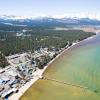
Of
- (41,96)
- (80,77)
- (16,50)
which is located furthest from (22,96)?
(16,50)

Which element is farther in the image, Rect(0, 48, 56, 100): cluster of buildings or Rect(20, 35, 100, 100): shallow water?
Rect(0, 48, 56, 100): cluster of buildings

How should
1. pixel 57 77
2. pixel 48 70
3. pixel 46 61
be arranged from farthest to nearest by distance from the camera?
pixel 46 61 → pixel 48 70 → pixel 57 77

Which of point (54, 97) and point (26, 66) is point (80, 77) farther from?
point (26, 66)

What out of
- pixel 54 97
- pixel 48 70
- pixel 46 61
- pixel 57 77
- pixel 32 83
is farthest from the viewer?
pixel 46 61

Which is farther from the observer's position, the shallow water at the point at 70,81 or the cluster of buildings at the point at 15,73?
the cluster of buildings at the point at 15,73

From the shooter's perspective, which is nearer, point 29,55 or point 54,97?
point 54,97
